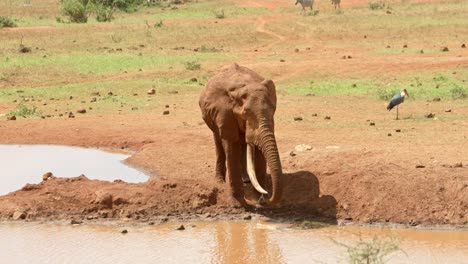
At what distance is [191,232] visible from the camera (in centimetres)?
1146

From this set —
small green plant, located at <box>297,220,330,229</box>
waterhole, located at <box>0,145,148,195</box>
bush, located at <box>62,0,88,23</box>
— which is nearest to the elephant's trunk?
small green plant, located at <box>297,220,330,229</box>

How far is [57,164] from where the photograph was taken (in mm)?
16062

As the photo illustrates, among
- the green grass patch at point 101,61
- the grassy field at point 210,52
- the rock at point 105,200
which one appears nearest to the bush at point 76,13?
the grassy field at point 210,52

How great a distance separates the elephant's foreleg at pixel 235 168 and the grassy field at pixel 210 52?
366 inches

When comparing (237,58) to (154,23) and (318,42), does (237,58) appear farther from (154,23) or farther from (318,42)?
(154,23)

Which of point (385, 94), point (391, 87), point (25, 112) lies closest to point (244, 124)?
point (385, 94)

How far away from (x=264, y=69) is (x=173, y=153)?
9.97 metres

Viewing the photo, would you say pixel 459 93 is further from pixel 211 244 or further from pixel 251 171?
pixel 211 244

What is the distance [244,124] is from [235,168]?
0.72m

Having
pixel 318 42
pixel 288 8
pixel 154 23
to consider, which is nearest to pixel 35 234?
pixel 318 42

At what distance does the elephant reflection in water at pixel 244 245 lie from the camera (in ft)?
34.3

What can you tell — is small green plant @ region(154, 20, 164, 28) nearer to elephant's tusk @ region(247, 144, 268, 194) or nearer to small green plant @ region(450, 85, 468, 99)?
small green plant @ region(450, 85, 468, 99)

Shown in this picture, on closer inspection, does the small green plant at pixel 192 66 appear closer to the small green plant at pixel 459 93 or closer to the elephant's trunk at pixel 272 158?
the small green plant at pixel 459 93

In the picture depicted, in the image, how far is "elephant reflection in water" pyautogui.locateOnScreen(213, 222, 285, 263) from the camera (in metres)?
10.5
